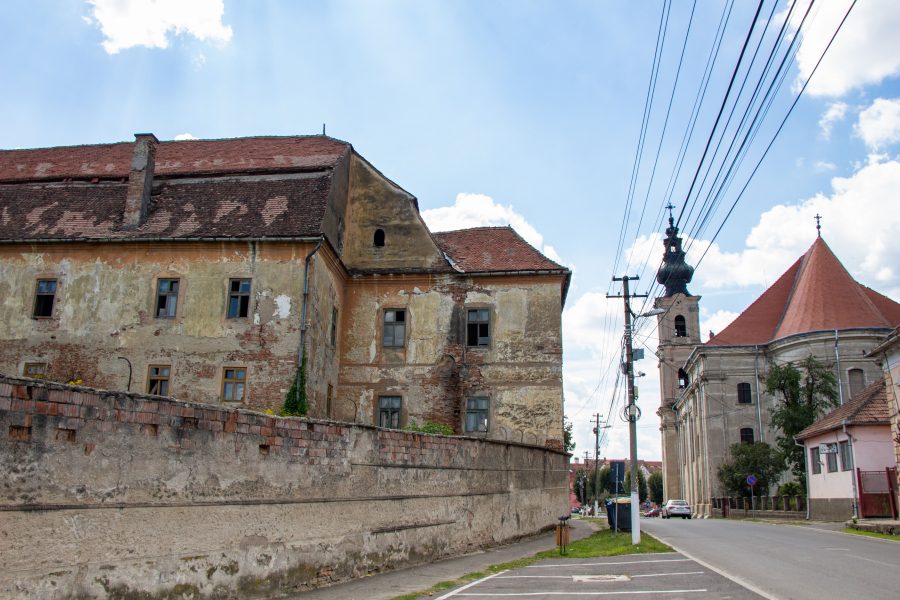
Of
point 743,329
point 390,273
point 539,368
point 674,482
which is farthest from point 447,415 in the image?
point 674,482

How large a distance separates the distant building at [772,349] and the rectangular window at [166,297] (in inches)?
1328

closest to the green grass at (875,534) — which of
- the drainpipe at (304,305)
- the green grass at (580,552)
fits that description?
the green grass at (580,552)

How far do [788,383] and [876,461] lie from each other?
13.9 meters

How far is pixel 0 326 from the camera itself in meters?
24.2

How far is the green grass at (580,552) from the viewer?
40.2 feet

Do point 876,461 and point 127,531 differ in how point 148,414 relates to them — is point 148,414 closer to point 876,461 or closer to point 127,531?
point 127,531

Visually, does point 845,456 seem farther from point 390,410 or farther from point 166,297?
point 166,297

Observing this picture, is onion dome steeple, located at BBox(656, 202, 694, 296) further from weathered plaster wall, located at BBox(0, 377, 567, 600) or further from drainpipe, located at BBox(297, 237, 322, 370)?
weathered plaster wall, located at BBox(0, 377, 567, 600)

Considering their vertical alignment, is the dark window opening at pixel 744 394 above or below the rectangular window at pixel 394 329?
above

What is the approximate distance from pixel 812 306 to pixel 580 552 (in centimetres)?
4102

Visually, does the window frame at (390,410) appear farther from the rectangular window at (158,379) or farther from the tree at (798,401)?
the tree at (798,401)

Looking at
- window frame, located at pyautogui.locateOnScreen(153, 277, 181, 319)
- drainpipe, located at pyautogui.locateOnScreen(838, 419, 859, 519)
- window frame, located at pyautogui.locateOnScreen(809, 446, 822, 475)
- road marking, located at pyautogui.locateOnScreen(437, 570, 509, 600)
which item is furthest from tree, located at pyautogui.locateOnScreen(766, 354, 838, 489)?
window frame, located at pyautogui.locateOnScreen(153, 277, 181, 319)

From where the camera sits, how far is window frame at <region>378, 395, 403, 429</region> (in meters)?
26.2

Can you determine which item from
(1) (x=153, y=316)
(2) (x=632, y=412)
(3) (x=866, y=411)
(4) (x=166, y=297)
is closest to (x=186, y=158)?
(4) (x=166, y=297)
